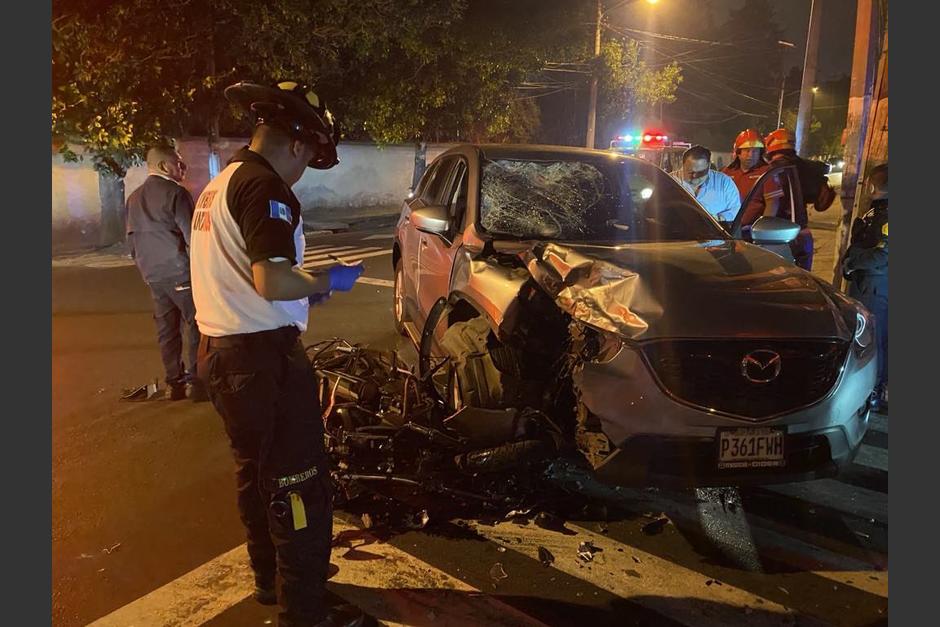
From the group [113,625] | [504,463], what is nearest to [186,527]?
[113,625]

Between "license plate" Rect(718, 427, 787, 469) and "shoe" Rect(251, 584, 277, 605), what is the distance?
2010 millimetres

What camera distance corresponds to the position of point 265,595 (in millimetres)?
2900

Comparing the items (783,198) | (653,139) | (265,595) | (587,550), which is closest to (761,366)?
(587,550)

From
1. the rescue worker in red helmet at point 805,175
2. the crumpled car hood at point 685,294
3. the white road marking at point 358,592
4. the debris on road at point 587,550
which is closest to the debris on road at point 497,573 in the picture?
the white road marking at point 358,592

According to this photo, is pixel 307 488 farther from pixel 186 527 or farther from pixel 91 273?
pixel 91 273

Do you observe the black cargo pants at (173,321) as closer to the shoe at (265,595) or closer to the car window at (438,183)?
the car window at (438,183)

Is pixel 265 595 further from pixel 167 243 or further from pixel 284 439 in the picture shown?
pixel 167 243

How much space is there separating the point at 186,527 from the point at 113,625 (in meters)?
0.78

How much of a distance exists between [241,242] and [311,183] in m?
17.6

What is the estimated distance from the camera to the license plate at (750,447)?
3010 mm

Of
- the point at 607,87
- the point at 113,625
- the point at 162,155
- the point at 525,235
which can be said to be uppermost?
the point at 607,87

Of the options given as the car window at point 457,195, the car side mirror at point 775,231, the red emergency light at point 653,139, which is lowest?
the car side mirror at point 775,231

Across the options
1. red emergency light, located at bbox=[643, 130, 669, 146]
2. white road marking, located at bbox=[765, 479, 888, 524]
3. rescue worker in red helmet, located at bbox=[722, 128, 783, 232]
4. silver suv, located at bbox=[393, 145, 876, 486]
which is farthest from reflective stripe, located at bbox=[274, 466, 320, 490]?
red emergency light, located at bbox=[643, 130, 669, 146]

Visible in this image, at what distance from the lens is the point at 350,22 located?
12.3 m
